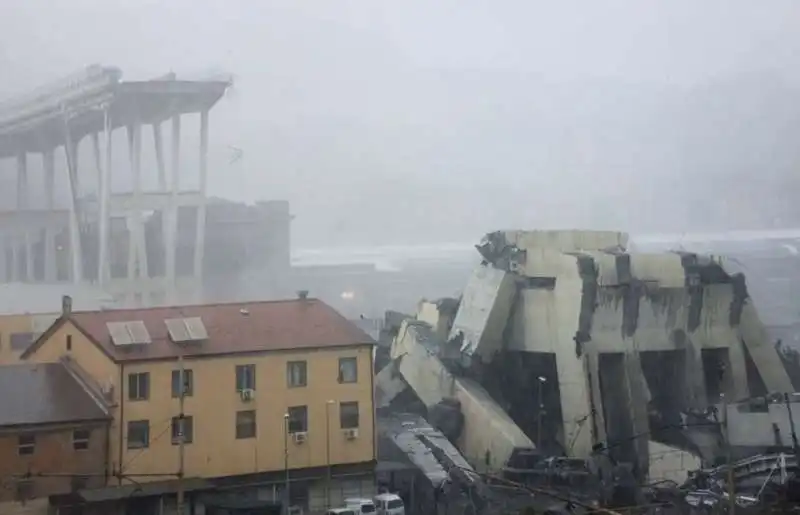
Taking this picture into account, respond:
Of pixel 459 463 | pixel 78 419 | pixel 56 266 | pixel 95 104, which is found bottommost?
pixel 459 463

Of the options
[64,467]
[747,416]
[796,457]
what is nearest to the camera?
[64,467]

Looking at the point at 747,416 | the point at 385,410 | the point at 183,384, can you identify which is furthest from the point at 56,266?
the point at 747,416

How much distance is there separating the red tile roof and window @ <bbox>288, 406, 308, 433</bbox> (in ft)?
2.06

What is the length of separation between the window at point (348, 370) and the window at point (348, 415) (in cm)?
25

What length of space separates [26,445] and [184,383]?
150cm

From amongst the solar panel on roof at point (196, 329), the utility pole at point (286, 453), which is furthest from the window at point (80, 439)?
the utility pole at point (286, 453)

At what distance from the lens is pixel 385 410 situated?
1267 centimetres

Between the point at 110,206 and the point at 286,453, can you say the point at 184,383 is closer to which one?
the point at 286,453

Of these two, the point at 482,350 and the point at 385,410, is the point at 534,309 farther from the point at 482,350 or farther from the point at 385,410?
the point at 385,410

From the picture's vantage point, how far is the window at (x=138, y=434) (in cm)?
863

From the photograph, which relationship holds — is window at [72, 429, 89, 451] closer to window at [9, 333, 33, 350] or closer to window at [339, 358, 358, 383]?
window at [339, 358, 358, 383]

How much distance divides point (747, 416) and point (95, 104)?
1360cm

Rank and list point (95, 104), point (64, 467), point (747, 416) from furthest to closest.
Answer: point (95, 104), point (747, 416), point (64, 467)

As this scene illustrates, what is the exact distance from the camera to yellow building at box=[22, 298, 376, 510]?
343 inches
